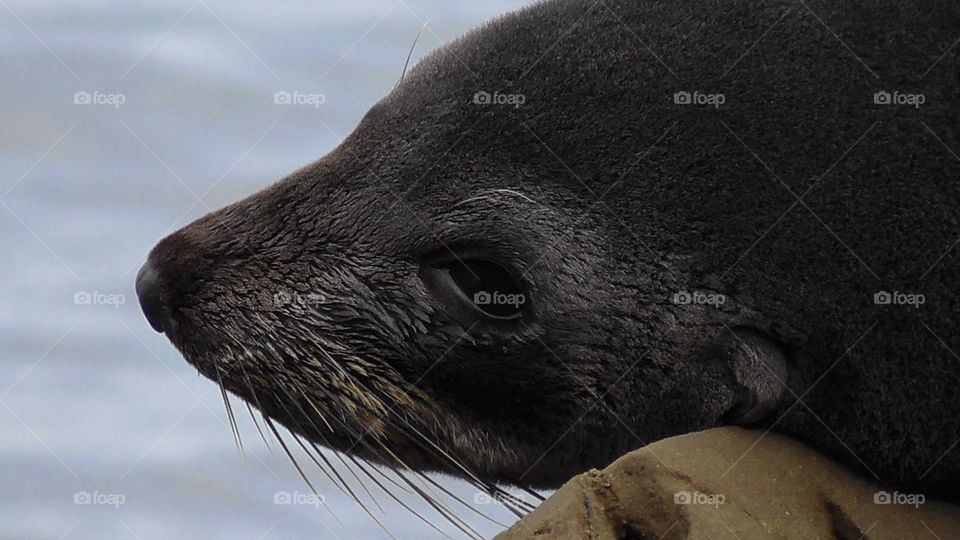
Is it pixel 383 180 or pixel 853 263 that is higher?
pixel 383 180

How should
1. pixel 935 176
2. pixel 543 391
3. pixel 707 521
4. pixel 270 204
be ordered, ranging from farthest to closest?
pixel 270 204 → pixel 543 391 → pixel 935 176 → pixel 707 521

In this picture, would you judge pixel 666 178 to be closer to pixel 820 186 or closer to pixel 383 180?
pixel 820 186

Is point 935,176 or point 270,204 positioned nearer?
point 935,176

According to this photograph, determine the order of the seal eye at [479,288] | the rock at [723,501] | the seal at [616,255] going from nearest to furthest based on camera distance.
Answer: the rock at [723,501]
the seal at [616,255]
the seal eye at [479,288]

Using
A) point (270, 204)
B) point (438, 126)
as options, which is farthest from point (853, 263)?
point (270, 204)

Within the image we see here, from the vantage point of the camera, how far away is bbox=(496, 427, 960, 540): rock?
3.91m

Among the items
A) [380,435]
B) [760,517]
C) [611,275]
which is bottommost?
[760,517]

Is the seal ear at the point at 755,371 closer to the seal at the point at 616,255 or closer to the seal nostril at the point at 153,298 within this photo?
the seal at the point at 616,255

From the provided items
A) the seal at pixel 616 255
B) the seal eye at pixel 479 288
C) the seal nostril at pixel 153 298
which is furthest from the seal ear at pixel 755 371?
the seal nostril at pixel 153 298

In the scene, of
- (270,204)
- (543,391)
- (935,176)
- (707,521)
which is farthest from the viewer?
(270,204)

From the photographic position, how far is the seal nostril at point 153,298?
5.12 metres

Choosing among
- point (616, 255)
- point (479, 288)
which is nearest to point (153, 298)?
point (479, 288)

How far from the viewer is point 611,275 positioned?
457 centimetres

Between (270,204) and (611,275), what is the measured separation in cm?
133
